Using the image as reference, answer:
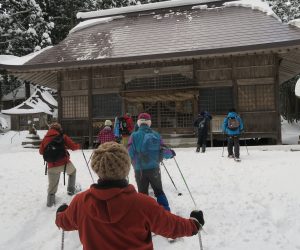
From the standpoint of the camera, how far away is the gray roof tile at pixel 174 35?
47.9 feet

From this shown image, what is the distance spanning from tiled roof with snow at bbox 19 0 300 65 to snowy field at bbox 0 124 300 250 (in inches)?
245

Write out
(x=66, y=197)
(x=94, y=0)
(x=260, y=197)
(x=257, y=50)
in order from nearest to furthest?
(x=260, y=197)
(x=66, y=197)
(x=257, y=50)
(x=94, y=0)

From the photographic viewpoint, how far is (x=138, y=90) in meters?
15.8

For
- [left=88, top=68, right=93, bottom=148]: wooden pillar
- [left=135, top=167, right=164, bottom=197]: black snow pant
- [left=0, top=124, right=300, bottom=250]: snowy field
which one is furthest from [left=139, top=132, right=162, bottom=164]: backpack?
[left=88, top=68, right=93, bottom=148]: wooden pillar

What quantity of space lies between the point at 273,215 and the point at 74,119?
506 inches

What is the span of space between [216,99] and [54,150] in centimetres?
994

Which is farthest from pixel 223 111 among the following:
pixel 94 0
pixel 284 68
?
pixel 94 0

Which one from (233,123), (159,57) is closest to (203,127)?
(233,123)

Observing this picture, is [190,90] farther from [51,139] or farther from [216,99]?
[51,139]

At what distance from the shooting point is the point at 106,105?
16.6m

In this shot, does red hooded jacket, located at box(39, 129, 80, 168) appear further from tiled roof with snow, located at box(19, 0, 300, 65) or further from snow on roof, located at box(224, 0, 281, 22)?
snow on roof, located at box(224, 0, 281, 22)

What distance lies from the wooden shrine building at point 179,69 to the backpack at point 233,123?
4.28 metres

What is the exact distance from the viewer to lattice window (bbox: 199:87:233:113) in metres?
15.0

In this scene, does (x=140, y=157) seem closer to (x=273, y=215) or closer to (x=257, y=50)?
(x=273, y=215)
